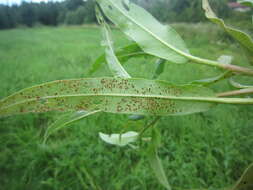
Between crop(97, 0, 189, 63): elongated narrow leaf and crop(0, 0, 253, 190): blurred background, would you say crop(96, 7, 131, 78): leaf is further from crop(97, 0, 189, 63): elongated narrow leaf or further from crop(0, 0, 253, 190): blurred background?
crop(0, 0, 253, 190): blurred background

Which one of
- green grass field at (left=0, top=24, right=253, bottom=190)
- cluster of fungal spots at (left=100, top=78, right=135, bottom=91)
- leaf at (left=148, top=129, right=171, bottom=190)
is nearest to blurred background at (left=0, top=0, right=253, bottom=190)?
green grass field at (left=0, top=24, right=253, bottom=190)

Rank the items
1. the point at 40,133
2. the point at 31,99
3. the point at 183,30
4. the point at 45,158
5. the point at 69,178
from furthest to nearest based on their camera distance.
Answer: the point at 183,30, the point at 40,133, the point at 45,158, the point at 69,178, the point at 31,99

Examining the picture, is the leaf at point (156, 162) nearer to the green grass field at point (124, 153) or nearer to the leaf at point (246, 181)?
the leaf at point (246, 181)

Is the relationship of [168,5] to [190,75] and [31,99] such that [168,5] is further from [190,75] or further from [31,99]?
[31,99]

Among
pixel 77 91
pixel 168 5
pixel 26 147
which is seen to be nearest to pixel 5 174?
pixel 26 147

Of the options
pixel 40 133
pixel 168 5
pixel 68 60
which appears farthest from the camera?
pixel 68 60

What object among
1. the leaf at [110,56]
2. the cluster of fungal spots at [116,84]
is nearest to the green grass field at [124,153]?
the leaf at [110,56]

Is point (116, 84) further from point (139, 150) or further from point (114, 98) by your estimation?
point (139, 150)
